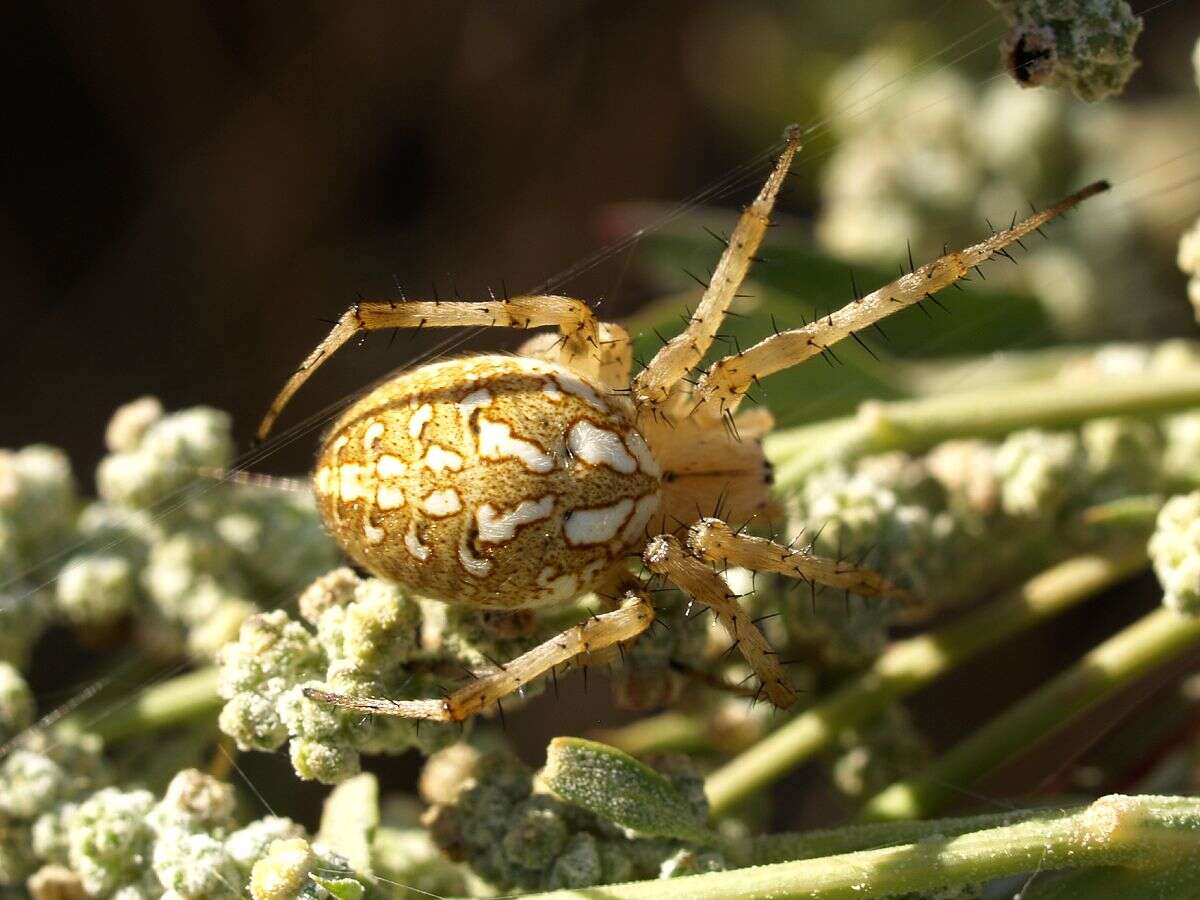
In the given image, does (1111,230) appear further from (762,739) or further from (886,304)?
(762,739)

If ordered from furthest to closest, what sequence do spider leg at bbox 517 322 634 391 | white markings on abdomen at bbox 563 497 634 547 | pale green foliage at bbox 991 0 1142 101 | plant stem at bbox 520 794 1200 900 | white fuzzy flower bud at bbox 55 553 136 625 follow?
white fuzzy flower bud at bbox 55 553 136 625, spider leg at bbox 517 322 634 391, white markings on abdomen at bbox 563 497 634 547, pale green foliage at bbox 991 0 1142 101, plant stem at bbox 520 794 1200 900

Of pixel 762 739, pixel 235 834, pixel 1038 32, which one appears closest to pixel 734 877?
pixel 235 834

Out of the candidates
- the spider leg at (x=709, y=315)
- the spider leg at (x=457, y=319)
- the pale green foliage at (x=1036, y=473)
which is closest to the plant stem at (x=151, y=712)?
the spider leg at (x=457, y=319)

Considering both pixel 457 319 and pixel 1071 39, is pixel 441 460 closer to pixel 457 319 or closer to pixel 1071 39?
pixel 457 319

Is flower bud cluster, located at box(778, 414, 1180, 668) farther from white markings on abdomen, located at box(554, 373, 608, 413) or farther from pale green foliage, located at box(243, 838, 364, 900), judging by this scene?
pale green foliage, located at box(243, 838, 364, 900)

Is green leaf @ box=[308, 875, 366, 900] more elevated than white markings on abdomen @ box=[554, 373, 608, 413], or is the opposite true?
white markings on abdomen @ box=[554, 373, 608, 413]

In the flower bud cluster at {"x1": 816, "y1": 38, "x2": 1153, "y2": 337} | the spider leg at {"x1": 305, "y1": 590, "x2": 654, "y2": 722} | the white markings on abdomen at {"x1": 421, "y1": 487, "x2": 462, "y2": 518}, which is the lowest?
the spider leg at {"x1": 305, "y1": 590, "x2": 654, "y2": 722}

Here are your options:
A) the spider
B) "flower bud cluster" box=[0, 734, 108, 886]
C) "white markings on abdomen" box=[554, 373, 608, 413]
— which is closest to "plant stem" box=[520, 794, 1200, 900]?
the spider
